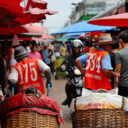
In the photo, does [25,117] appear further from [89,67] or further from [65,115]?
[65,115]

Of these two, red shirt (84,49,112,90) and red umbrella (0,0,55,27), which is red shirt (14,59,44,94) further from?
red shirt (84,49,112,90)

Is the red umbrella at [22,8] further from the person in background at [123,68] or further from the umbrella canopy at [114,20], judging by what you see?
the person in background at [123,68]

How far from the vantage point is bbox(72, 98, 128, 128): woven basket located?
154 inches

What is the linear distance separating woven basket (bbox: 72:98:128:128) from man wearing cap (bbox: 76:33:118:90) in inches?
70.6

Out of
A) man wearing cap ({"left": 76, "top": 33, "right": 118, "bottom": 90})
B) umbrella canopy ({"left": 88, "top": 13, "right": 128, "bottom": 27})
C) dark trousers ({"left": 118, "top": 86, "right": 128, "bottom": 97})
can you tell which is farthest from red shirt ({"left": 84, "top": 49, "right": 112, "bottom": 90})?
umbrella canopy ({"left": 88, "top": 13, "right": 128, "bottom": 27})

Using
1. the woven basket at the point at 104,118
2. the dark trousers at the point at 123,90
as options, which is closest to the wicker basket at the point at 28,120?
the woven basket at the point at 104,118

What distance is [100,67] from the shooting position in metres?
5.88

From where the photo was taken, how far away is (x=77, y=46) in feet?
27.1

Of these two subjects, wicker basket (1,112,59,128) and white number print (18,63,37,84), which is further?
white number print (18,63,37,84)

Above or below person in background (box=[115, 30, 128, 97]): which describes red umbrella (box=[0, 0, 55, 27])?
above

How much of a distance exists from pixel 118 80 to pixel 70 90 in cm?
296

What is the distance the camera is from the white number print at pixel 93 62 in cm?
591

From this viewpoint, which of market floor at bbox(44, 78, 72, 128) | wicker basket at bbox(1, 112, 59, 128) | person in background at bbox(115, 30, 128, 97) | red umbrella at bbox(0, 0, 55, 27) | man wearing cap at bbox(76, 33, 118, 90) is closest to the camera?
wicker basket at bbox(1, 112, 59, 128)

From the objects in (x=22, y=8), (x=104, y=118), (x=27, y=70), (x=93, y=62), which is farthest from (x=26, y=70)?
(x=104, y=118)
